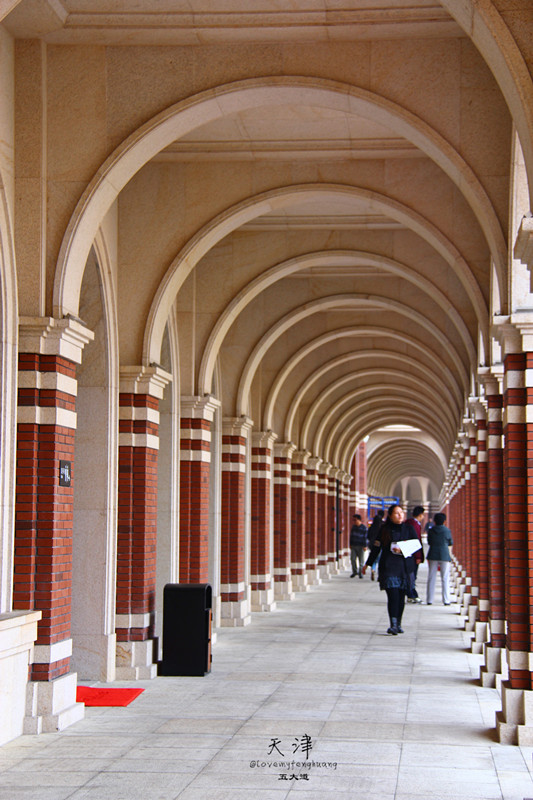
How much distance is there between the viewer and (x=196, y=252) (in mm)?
11047

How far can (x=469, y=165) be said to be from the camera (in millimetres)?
8391

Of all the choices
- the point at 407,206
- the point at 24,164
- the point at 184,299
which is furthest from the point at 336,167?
the point at 24,164

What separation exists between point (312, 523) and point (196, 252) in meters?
16.8

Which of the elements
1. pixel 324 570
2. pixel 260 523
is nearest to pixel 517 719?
pixel 260 523

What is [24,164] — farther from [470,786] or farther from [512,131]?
[470,786]

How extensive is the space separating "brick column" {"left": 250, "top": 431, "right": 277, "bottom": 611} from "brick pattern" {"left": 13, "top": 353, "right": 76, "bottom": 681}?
10.1 m

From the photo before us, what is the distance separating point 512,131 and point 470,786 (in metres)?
4.97

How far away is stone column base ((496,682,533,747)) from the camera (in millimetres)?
7406

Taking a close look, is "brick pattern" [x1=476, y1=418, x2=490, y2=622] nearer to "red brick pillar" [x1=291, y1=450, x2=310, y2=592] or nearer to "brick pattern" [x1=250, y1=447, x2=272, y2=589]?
"brick pattern" [x1=250, y1=447, x2=272, y2=589]

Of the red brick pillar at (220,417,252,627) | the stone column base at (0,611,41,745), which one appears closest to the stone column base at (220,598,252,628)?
the red brick pillar at (220,417,252,627)

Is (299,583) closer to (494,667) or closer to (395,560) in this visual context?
(395,560)

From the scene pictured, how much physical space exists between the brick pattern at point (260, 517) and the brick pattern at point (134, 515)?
7522 millimetres

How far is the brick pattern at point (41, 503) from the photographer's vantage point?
790 cm
